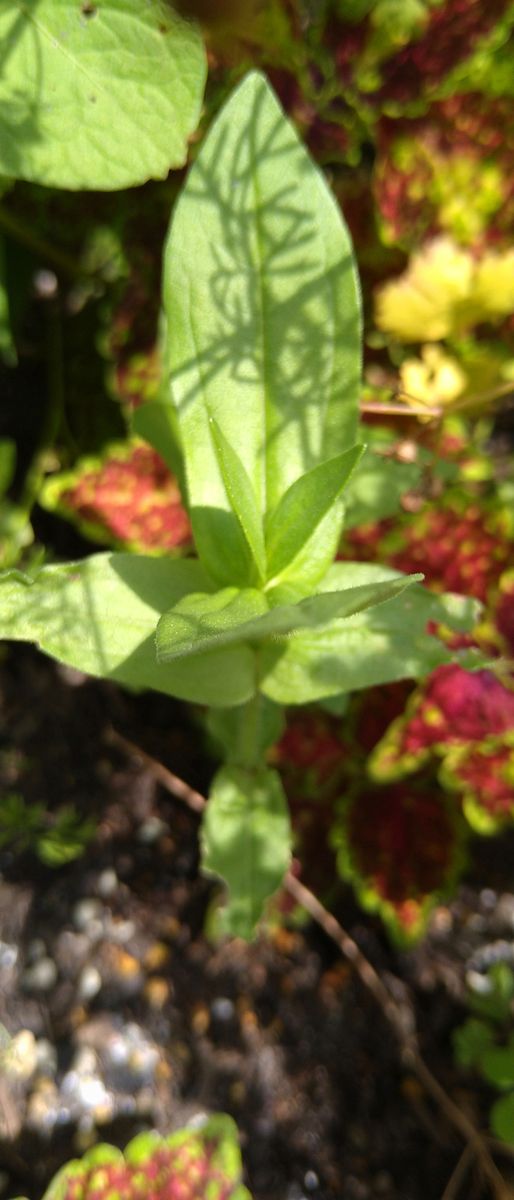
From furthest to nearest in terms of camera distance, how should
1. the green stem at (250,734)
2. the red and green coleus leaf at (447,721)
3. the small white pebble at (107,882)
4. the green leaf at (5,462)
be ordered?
the small white pebble at (107,882)
the green leaf at (5,462)
the red and green coleus leaf at (447,721)
the green stem at (250,734)

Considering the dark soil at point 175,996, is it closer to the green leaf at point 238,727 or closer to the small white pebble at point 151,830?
the small white pebble at point 151,830

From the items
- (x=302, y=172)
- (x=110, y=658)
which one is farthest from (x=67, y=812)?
(x=302, y=172)

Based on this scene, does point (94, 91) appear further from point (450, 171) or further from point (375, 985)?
point (375, 985)

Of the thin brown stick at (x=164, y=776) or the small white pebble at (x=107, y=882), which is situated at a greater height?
the thin brown stick at (x=164, y=776)

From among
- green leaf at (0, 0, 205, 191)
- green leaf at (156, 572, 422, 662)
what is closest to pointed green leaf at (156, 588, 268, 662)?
green leaf at (156, 572, 422, 662)

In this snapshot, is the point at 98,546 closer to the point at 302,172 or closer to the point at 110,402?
the point at 110,402

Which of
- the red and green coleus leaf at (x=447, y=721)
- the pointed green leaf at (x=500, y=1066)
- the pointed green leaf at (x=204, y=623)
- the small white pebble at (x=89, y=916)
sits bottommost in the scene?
the pointed green leaf at (x=500, y=1066)

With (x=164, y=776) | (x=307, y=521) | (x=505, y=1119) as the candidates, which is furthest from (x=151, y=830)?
(x=307, y=521)

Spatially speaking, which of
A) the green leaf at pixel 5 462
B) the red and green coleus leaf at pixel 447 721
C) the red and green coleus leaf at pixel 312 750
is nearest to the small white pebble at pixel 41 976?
the red and green coleus leaf at pixel 312 750
